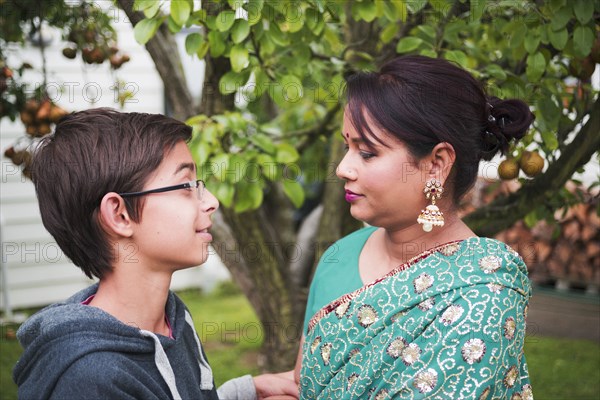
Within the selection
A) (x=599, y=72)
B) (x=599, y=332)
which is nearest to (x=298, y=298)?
(x=599, y=332)

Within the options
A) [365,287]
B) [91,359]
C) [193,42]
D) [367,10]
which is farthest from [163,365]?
[367,10]

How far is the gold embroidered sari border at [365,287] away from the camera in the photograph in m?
Result: 1.92

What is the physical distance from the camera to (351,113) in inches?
74.6

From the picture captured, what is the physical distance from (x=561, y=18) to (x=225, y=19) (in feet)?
3.72

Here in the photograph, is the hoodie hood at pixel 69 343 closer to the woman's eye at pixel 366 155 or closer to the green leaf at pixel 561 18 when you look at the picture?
the woman's eye at pixel 366 155

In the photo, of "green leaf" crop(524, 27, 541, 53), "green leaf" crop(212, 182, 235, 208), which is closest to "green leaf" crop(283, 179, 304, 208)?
"green leaf" crop(212, 182, 235, 208)

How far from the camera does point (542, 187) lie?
2.73 meters

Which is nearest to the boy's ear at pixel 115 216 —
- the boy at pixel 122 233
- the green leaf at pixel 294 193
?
the boy at pixel 122 233

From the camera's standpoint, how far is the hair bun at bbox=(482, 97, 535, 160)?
1951 millimetres

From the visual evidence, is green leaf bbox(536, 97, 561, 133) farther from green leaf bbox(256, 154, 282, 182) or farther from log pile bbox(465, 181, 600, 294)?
log pile bbox(465, 181, 600, 294)

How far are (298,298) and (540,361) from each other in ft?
6.88

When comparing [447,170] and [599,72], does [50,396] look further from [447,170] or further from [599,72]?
[599,72]

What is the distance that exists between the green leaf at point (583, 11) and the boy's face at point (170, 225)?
4.61 ft

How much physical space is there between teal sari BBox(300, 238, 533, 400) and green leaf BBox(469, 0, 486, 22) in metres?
0.81
